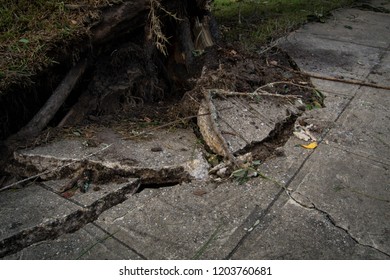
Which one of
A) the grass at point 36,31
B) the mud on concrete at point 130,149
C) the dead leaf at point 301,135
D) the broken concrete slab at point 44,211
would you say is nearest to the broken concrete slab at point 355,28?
the mud on concrete at point 130,149

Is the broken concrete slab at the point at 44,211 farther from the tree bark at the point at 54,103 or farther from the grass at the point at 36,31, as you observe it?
the grass at the point at 36,31

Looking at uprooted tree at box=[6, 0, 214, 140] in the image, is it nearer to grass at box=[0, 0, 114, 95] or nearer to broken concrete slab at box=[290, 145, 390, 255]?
grass at box=[0, 0, 114, 95]

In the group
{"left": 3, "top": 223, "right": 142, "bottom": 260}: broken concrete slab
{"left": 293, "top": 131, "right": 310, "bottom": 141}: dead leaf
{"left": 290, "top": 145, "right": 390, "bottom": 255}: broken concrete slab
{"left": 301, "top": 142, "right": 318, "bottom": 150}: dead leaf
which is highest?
{"left": 3, "top": 223, "right": 142, "bottom": 260}: broken concrete slab

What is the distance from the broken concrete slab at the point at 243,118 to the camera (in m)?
2.60

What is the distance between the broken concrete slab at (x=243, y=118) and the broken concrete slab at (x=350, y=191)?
0.40m

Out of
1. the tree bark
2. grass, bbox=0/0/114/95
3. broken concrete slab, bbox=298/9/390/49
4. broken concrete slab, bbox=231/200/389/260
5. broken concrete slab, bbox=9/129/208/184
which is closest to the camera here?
broken concrete slab, bbox=231/200/389/260

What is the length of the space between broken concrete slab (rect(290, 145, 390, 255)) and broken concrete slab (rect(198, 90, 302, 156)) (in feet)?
1.31

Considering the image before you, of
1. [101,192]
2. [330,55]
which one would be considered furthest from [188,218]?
[330,55]

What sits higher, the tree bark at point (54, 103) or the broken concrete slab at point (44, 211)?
the tree bark at point (54, 103)

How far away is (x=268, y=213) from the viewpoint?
2.12 metres

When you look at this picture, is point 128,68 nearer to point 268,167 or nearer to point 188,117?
point 188,117

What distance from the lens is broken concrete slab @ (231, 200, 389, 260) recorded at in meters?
1.86

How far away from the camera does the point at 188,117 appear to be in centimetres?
284

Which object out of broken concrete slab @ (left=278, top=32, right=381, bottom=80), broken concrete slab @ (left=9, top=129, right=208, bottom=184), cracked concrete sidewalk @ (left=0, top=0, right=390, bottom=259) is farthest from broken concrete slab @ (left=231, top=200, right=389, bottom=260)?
broken concrete slab @ (left=278, top=32, right=381, bottom=80)
